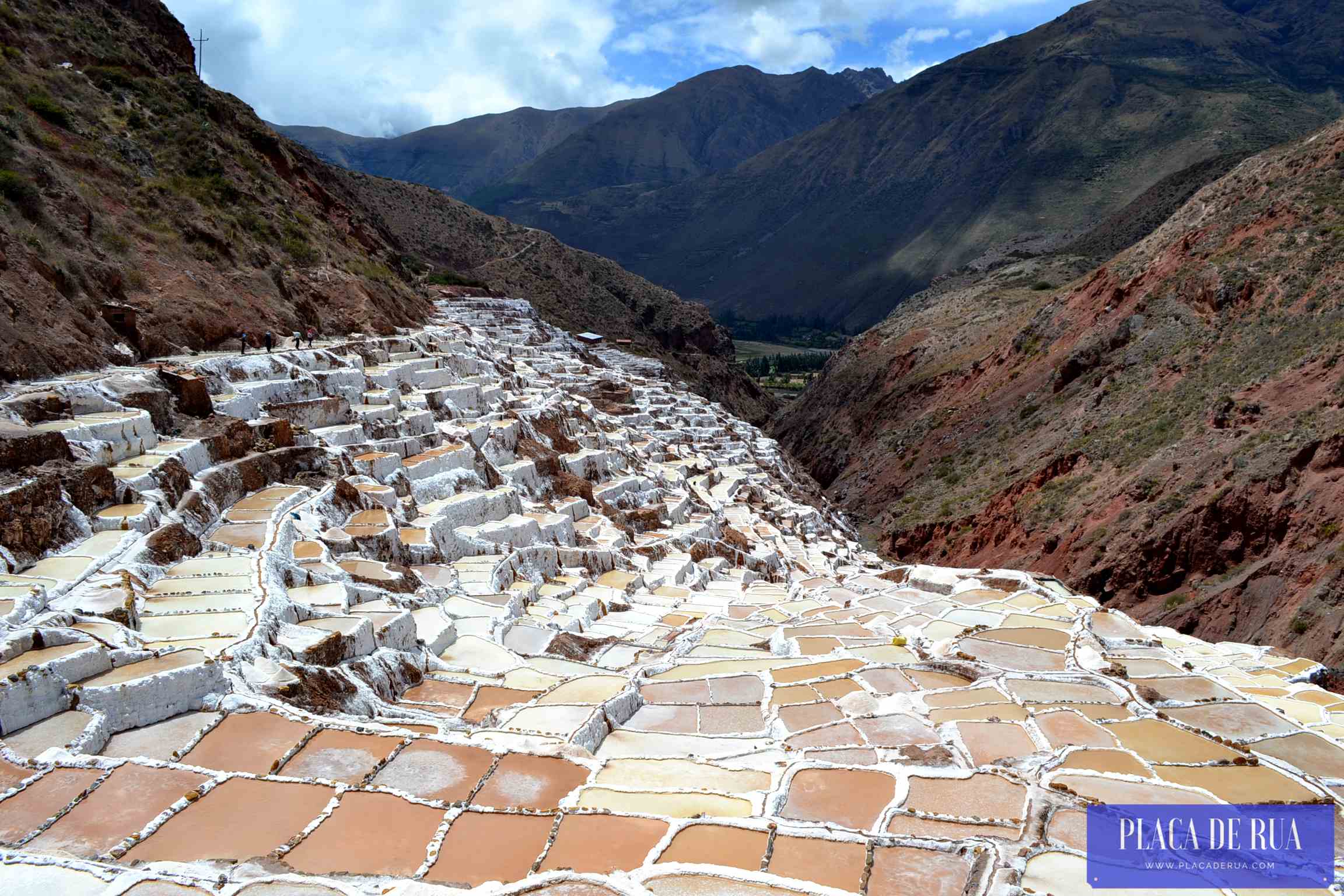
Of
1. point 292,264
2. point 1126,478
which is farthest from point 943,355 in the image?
point 292,264

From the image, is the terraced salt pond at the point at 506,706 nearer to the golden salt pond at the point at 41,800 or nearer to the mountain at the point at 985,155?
the golden salt pond at the point at 41,800

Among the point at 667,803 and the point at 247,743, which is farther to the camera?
the point at 247,743

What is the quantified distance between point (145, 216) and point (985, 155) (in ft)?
486

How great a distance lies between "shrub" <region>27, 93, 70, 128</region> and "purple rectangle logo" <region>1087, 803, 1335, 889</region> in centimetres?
2695

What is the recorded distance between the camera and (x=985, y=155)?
490 feet

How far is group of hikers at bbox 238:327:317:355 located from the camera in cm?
2097

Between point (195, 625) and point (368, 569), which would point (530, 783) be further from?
point (368, 569)

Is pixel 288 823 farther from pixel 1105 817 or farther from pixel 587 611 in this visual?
pixel 587 611

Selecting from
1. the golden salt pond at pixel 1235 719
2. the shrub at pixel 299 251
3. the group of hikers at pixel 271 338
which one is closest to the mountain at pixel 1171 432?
the golden salt pond at pixel 1235 719

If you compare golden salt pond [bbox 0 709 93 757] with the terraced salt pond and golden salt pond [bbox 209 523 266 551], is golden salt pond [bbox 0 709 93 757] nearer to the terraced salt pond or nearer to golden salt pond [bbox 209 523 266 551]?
the terraced salt pond

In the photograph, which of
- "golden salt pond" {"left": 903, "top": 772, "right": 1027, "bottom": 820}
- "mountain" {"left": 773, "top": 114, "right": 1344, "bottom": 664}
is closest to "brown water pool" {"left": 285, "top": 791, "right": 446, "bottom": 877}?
"golden salt pond" {"left": 903, "top": 772, "right": 1027, "bottom": 820}

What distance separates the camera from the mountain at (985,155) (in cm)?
11106

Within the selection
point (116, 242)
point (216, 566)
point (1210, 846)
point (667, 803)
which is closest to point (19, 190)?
point (116, 242)

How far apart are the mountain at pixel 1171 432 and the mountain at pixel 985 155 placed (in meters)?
53.4
